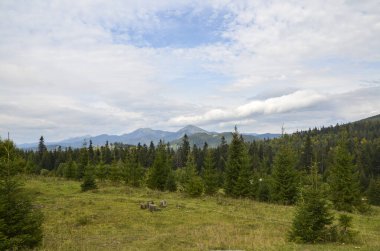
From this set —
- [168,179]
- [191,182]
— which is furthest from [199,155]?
[191,182]

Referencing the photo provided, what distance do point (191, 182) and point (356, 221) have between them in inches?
783

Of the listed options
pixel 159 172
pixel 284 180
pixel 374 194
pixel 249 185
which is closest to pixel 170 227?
pixel 284 180

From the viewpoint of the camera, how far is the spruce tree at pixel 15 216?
1723 centimetres

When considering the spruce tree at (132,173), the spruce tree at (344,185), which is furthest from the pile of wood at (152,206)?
the spruce tree at (132,173)

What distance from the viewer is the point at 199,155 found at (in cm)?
14338

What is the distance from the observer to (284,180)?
42.8 metres

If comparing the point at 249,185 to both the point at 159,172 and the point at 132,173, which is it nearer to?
the point at 159,172

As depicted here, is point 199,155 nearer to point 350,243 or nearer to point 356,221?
point 356,221

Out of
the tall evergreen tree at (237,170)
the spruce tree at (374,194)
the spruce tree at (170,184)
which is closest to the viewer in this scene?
the tall evergreen tree at (237,170)

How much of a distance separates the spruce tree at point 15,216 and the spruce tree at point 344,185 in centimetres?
3482

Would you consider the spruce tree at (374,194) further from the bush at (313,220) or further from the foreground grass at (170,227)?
the bush at (313,220)

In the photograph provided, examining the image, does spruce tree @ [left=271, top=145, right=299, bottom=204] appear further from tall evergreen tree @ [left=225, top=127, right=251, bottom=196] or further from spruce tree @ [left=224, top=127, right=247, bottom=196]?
spruce tree @ [left=224, top=127, right=247, bottom=196]

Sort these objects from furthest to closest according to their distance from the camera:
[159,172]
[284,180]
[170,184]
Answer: [170,184] < [159,172] < [284,180]

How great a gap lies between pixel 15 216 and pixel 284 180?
33.1 meters
